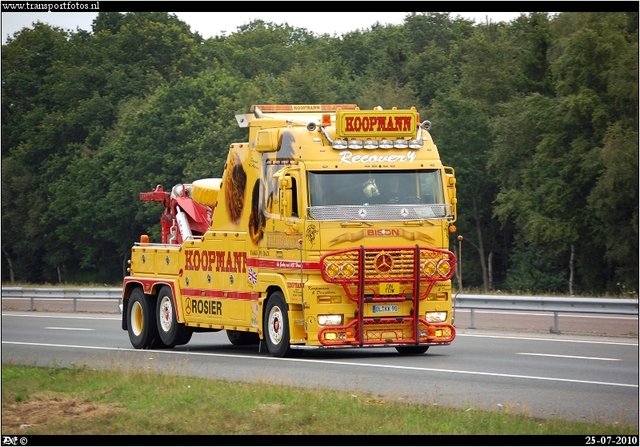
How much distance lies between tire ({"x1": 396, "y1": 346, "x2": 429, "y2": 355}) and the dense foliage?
113 feet

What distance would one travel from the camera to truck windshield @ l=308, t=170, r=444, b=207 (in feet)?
62.3

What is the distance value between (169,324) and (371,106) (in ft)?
108

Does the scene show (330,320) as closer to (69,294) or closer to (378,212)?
(378,212)

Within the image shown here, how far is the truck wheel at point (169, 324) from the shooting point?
2248 cm

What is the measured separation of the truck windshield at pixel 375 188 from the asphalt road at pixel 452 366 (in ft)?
8.00

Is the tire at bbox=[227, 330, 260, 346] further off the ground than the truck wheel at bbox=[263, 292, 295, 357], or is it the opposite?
the truck wheel at bbox=[263, 292, 295, 357]

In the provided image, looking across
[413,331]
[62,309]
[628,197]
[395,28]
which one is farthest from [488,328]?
[395,28]

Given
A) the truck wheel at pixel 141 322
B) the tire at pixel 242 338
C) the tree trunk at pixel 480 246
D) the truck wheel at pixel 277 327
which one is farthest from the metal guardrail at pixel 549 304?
the tree trunk at pixel 480 246

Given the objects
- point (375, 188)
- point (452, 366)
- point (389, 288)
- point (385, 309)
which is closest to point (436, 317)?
point (385, 309)

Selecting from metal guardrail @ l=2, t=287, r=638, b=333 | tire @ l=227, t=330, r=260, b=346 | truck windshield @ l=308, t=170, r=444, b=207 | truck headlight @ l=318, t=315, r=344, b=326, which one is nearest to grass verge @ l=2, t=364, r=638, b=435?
truck headlight @ l=318, t=315, r=344, b=326

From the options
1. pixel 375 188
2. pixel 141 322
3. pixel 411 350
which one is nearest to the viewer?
pixel 375 188

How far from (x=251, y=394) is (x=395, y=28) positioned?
344 feet

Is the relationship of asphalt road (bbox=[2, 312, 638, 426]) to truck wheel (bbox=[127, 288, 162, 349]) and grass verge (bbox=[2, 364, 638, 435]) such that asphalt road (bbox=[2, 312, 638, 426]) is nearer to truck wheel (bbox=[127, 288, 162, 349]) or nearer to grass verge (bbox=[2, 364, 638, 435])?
truck wheel (bbox=[127, 288, 162, 349])

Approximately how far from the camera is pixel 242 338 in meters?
23.6
